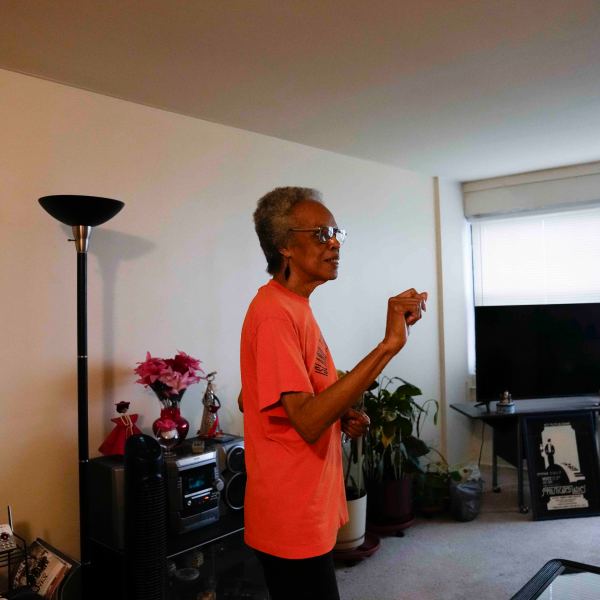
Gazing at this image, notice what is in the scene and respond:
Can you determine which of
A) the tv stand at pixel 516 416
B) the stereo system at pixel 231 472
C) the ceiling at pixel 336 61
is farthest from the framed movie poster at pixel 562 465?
the stereo system at pixel 231 472

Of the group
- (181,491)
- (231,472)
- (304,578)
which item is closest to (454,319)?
(231,472)

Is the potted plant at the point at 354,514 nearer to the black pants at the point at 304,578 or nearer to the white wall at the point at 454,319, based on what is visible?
the white wall at the point at 454,319

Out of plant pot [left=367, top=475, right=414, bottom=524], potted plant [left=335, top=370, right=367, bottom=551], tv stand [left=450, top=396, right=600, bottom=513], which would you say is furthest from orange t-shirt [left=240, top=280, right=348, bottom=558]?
tv stand [left=450, top=396, right=600, bottom=513]

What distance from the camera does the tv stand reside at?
3.62m

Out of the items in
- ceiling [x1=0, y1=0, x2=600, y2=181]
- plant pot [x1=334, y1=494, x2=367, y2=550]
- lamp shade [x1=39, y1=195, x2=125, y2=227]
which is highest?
ceiling [x1=0, y1=0, x2=600, y2=181]

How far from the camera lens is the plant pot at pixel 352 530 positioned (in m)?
2.93

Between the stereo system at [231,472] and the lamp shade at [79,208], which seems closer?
the lamp shade at [79,208]

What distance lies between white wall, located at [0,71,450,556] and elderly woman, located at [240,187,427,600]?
1281 millimetres

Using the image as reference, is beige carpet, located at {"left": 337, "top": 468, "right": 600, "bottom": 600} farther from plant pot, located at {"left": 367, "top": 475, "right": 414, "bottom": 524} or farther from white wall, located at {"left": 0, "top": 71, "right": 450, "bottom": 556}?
white wall, located at {"left": 0, "top": 71, "right": 450, "bottom": 556}

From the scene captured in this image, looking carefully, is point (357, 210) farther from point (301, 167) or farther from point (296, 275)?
point (296, 275)

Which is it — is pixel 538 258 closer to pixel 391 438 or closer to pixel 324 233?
pixel 391 438

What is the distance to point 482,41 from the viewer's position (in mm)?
2088

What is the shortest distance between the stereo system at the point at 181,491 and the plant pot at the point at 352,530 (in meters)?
0.78

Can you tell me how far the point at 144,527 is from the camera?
186 cm
